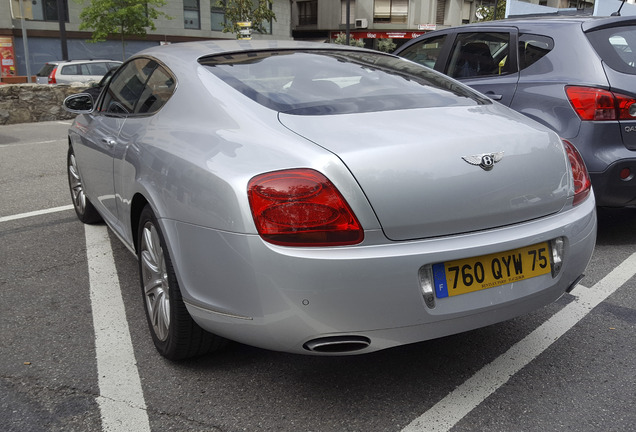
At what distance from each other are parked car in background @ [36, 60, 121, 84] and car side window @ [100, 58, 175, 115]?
48.4 feet

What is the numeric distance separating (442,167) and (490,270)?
0.42 meters

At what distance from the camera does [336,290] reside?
6.95 feet

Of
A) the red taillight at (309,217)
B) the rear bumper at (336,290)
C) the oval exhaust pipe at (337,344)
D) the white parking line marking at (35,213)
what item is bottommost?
the white parking line marking at (35,213)

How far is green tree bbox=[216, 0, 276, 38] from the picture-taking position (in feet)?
113

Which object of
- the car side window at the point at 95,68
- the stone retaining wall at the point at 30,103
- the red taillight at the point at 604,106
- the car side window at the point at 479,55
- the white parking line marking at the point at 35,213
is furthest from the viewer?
the car side window at the point at 95,68

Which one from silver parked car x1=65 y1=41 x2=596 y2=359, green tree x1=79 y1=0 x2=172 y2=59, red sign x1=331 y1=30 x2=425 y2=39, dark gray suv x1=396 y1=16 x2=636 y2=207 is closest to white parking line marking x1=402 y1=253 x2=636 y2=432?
silver parked car x1=65 y1=41 x2=596 y2=359

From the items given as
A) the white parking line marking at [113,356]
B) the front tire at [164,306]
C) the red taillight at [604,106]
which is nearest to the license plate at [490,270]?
the front tire at [164,306]

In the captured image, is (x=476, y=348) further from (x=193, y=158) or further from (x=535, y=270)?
(x=193, y=158)

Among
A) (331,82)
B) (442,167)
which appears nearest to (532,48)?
(331,82)

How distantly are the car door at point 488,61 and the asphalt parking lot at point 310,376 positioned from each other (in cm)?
180

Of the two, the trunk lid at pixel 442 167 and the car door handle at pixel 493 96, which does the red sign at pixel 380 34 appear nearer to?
the car door handle at pixel 493 96

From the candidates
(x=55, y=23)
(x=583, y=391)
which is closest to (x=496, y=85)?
(x=583, y=391)

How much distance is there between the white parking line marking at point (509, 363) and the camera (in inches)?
93.4

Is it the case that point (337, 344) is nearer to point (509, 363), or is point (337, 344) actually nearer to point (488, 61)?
point (509, 363)
